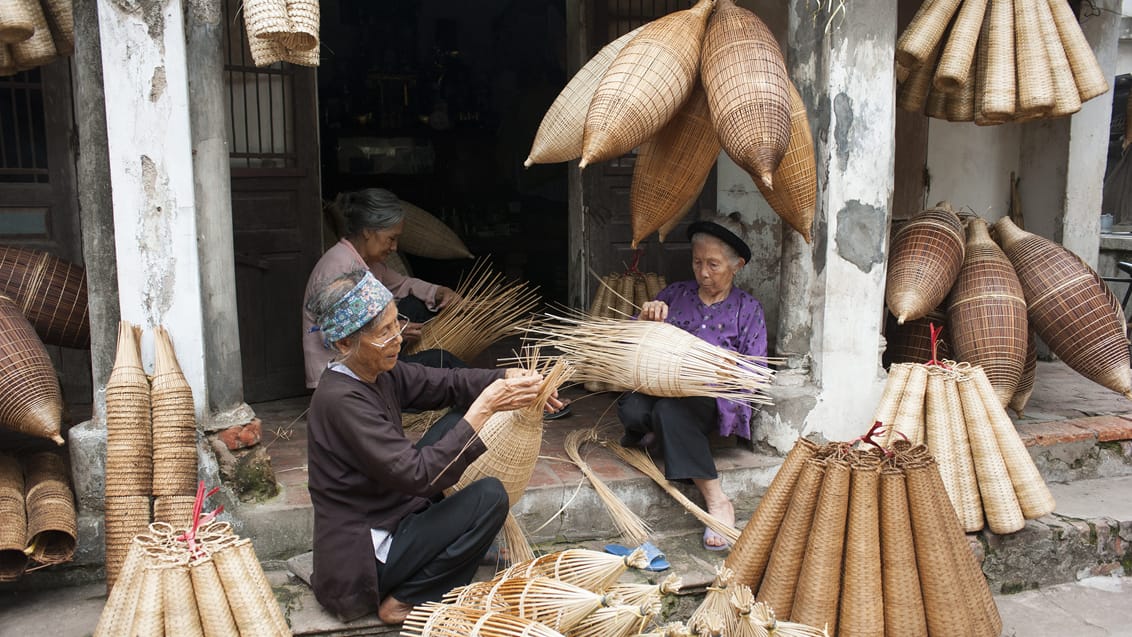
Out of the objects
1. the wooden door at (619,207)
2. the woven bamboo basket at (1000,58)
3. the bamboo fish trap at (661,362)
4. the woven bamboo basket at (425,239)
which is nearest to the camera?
the bamboo fish trap at (661,362)

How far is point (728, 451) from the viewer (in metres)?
4.39

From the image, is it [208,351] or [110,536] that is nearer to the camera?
[110,536]

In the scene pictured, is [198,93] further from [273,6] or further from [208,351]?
[208,351]

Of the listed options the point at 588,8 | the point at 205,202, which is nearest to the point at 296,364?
the point at 205,202

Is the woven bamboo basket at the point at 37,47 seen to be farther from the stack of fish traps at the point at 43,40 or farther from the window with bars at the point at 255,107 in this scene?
the window with bars at the point at 255,107

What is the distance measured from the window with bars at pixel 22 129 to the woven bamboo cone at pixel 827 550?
12.9 ft

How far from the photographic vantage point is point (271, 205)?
201 inches

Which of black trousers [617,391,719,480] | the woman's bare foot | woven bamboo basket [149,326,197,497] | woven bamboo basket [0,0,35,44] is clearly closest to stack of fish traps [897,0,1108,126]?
black trousers [617,391,719,480]

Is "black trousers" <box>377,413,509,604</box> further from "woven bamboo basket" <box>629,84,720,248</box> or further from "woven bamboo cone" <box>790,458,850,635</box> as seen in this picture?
"woven bamboo basket" <box>629,84,720,248</box>

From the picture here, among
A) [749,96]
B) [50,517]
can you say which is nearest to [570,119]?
[749,96]

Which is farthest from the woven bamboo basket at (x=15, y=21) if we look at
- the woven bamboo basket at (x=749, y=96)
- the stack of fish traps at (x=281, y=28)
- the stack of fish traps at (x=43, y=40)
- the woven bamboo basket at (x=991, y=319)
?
the woven bamboo basket at (x=991, y=319)

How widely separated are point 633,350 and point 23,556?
2333 mm

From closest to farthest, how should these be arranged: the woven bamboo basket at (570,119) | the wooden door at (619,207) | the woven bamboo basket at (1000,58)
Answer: the woven bamboo basket at (570,119) → the woven bamboo basket at (1000,58) → the wooden door at (619,207)

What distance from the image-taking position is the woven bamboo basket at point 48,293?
12.5 ft
